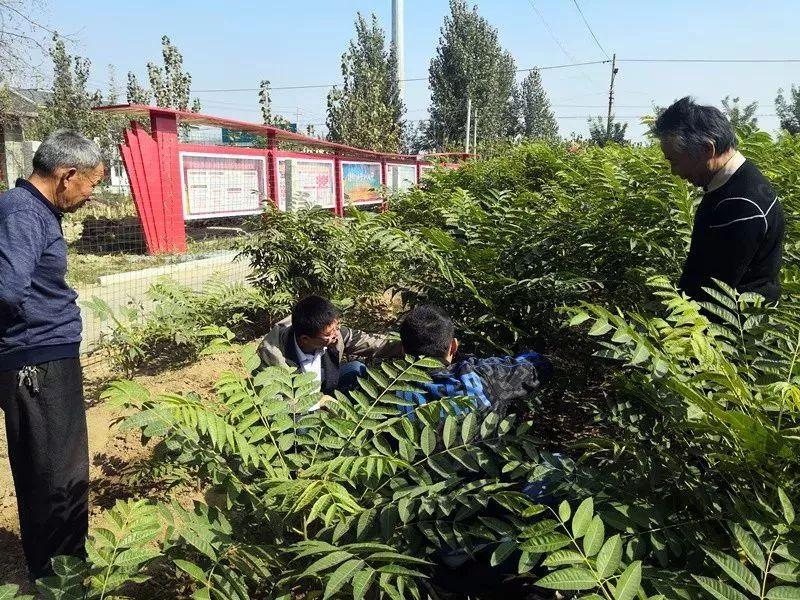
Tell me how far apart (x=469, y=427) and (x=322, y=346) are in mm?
1687

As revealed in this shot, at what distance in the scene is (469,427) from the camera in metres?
1.84

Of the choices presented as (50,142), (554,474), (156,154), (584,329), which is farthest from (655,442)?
(156,154)

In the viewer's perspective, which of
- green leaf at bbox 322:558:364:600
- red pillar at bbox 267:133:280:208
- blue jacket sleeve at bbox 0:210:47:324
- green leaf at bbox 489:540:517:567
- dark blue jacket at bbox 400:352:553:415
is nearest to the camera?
green leaf at bbox 322:558:364:600

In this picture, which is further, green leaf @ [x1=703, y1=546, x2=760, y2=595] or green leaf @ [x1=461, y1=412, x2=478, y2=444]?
green leaf @ [x1=461, y1=412, x2=478, y2=444]

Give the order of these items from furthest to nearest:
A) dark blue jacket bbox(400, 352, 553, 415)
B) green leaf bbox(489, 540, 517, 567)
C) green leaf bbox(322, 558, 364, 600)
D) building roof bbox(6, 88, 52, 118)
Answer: building roof bbox(6, 88, 52, 118) < dark blue jacket bbox(400, 352, 553, 415) < green leaf bbox(489, 540, 517, 567) < green leaf bbox(322, 558, 364, 600)

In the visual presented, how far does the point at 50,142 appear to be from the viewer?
2.40 m

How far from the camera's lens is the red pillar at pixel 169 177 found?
9.59m

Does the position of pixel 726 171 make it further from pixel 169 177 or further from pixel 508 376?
pixel 169 177

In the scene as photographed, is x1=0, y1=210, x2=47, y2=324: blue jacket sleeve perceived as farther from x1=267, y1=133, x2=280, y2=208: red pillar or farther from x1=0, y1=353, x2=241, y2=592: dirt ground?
x1=267, y1=133, x2=280, y2=208: red pillar

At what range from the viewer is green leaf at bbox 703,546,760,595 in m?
1.18

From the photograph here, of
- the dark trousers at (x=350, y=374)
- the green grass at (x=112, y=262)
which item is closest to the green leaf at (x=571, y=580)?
the dark trousers at (x=350, y=374)

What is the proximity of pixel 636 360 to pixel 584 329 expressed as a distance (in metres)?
1.75

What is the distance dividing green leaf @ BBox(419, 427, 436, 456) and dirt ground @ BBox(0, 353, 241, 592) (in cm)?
97

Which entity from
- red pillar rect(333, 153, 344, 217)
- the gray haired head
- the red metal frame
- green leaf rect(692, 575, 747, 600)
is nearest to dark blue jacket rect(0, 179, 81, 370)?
green leaf rect(692, 575, 747, 600)
